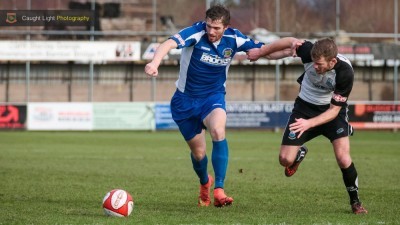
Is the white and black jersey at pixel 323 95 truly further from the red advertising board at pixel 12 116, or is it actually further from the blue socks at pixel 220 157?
the red advertising board at pixel 12 116

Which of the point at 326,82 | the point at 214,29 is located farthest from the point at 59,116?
the point at 326,82

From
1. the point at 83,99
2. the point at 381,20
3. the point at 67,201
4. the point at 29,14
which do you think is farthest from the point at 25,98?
the point at 67,201

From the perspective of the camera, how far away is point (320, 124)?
29.6ft

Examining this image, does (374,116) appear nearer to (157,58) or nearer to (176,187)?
(176,187)

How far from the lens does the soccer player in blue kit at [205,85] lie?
985 centimetres

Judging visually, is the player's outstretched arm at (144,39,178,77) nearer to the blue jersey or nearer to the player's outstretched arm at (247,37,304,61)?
the blue jersey

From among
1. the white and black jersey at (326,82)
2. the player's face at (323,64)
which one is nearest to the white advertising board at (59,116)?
the white and black jersey at (326,82)

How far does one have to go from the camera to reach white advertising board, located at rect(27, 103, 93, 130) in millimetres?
34625

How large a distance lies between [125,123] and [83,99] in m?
7.03

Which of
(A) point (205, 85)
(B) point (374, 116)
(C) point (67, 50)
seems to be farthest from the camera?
(C) point (67, 50)

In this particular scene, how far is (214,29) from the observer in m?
9.75

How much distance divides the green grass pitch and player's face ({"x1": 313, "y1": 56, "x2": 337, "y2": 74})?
153 cm

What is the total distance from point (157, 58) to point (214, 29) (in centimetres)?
90

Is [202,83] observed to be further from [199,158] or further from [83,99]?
[83,99]
